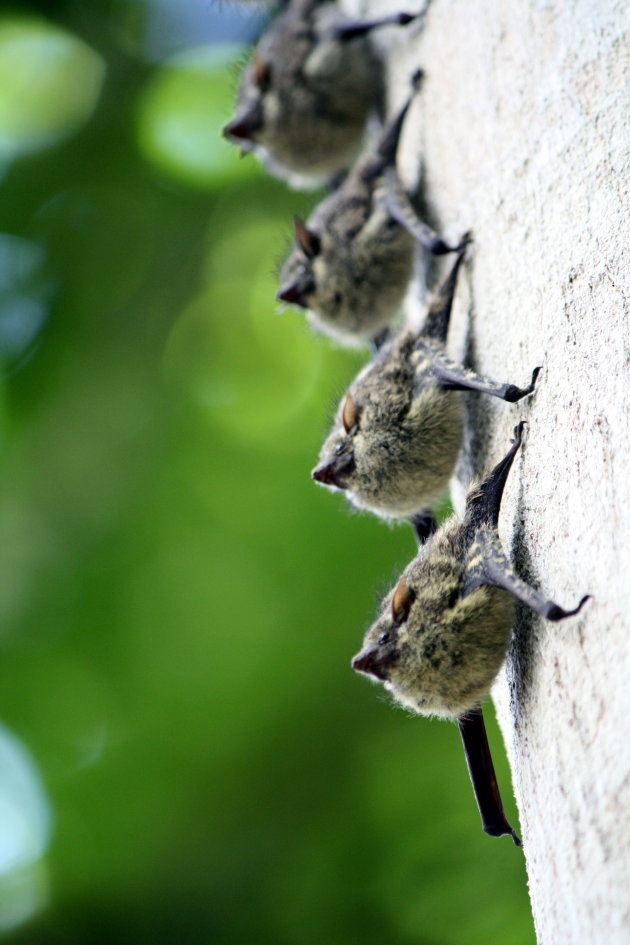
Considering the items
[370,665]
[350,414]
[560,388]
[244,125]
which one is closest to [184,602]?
[244,125]

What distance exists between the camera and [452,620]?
5.65ft

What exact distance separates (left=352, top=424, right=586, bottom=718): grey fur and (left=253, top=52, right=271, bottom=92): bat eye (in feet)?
7.77

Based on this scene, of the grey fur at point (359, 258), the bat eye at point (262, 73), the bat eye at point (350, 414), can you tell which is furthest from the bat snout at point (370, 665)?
the bat eye at point (262, 73)

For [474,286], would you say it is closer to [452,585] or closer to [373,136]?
[452,585]

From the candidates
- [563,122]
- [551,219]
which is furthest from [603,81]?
[551,219]

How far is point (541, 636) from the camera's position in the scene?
1519 millimetres

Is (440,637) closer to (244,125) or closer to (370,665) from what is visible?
(370,665)

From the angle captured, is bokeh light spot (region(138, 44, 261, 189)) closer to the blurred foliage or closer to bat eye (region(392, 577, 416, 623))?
the blurred foliage

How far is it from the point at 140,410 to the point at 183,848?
238cm

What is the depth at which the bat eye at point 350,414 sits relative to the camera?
2438 mm

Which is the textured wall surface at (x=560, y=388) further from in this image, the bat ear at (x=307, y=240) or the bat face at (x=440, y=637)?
the bat ear at (x=307, y=240)

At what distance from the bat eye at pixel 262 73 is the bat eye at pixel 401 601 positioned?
248cm

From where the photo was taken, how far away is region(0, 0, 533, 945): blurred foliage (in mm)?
4922

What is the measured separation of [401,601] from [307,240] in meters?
1.69
